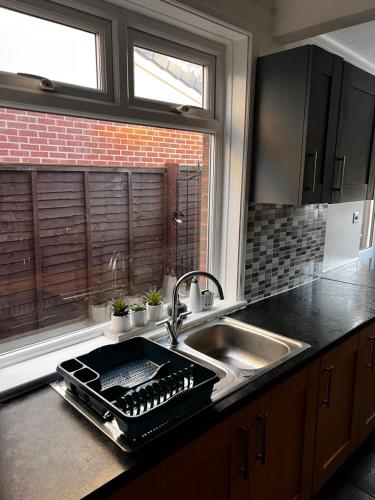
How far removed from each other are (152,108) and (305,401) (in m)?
1.42

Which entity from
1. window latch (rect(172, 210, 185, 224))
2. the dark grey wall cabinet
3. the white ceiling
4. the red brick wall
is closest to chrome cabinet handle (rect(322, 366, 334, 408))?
the dark grey wall cabinet

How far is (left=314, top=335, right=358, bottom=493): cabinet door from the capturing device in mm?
Result: 1666

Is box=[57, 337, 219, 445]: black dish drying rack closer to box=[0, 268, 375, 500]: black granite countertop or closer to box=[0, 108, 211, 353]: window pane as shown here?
box=[0, 268, 375, 500]: black granite countertop

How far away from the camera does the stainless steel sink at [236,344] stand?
164 cm

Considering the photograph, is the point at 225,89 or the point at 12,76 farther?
the point at 225,89

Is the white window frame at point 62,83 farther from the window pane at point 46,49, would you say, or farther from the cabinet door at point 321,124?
the cabinet door at point 321,124

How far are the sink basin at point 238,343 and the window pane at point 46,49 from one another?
1184 mm

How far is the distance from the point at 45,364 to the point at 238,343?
898 millimetres

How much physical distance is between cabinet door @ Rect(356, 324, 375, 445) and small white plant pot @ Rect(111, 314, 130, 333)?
45.1 inches

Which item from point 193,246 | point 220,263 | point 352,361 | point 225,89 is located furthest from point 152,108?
point 352,361

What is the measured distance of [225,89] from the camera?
77.0 inches

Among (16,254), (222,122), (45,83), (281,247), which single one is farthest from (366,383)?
(45,83)

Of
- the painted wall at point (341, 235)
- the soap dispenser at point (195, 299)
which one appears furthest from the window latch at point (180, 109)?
the painted wall at point (341, 235)

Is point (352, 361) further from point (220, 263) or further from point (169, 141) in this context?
point (169, 141)
